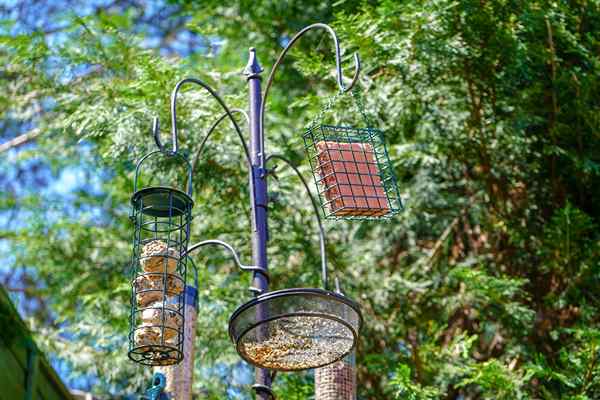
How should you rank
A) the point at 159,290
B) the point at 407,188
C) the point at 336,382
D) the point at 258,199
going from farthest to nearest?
the point at 407,188 → the point at 336,382 → the point at 258,199 → the point at 159,290

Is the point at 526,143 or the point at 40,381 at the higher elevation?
the point at 526,143

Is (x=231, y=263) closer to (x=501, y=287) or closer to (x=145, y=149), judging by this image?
(x=145, y=149)

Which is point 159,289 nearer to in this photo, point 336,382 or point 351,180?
point 351,180

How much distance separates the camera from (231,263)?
707 cm

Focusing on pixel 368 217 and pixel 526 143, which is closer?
pixel 368 217

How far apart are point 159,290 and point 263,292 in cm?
Result: 37

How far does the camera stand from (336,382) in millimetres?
4391

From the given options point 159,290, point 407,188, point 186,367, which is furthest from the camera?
point 407,188

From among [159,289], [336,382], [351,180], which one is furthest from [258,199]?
[336,382]

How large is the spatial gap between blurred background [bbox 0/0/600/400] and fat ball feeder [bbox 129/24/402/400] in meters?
1.72

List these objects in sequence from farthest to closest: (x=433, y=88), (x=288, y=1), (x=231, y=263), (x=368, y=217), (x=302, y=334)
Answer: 1. (x=288, y=1)
2. (x=231, y=263)
3. (x=433, y=88)
4. (x=368, y=217)
5. (x=302, y=334)

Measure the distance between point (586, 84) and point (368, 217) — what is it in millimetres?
2819

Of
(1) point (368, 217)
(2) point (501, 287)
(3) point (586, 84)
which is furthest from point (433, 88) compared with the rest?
(1) point (368, 217)

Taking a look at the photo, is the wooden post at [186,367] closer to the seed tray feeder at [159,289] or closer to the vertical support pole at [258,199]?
the seed tray feeder at [159,289]
